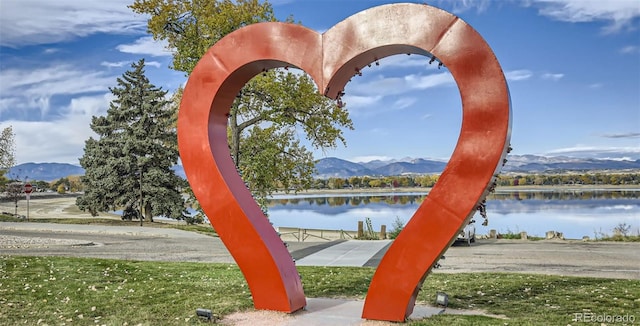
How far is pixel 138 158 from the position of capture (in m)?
29.9

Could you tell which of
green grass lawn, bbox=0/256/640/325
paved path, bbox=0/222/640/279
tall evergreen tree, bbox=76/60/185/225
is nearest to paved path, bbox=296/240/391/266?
paved path, bbox=0/222/640/279

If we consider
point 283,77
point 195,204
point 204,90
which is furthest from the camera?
point 195,204

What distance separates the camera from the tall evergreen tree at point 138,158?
98.3 feet

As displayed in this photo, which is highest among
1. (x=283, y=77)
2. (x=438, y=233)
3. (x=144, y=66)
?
(x=144, y=66)

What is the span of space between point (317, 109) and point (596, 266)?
35.3ft

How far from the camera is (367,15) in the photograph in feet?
20.7

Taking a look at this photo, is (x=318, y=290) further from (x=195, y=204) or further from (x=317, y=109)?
(x=195, y=204)

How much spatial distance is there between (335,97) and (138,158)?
25246 millimetres

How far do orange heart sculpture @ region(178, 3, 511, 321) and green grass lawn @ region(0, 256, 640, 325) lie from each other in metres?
0.82

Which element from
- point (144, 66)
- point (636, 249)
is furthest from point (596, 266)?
point (144, 66)
